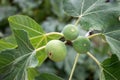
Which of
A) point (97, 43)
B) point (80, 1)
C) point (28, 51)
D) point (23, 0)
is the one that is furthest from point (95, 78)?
point (28, 51)

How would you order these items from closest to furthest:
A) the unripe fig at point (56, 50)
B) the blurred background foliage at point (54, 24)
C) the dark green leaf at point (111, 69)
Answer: the unripe fig at point (56, 50)
the dark green leaf at point (111, 69)
the blurred background foliage at point (54, 24)

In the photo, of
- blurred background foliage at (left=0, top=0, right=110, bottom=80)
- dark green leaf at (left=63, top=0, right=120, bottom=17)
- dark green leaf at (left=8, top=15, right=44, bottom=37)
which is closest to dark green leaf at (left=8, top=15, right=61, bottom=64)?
dark green leaf at (left=8, top=15, right=44, bottom=37)

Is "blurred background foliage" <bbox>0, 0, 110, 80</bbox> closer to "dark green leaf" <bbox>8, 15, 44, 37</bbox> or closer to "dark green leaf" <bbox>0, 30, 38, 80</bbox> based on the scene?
"dark green leaf" <bbox>8, 15, 44, 37</bbox>

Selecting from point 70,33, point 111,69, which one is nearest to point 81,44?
point 70,33

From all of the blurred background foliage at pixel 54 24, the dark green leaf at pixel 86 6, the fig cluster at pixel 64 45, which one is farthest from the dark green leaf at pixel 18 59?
the blurred background foliage at pixel 54 24

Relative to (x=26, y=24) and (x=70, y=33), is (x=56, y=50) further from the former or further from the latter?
(x=26, y=24)

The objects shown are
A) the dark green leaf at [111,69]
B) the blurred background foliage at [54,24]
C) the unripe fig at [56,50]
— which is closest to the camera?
the unripe fig at [56,50]

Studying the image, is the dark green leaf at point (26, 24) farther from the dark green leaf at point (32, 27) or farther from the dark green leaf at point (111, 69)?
the dark green leaf at point (111, 69)
